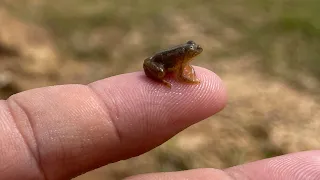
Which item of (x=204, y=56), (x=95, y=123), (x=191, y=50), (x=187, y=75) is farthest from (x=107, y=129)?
(x=204, y=56)

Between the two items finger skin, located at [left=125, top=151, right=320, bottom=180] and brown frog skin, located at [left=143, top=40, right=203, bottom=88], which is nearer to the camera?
finger skin, located at [left=125, top=151, right=320, bottom=180]

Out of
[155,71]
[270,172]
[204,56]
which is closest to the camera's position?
[270,172]

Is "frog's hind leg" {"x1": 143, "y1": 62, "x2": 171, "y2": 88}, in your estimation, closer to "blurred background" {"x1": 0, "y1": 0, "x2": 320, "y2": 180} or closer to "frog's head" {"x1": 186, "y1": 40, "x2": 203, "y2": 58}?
"frog's head" {"x1": 186, "y1": 40, "x2": 203, "y2": 58}

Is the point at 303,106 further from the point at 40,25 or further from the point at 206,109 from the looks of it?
the point at 40,25

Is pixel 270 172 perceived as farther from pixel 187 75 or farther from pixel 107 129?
pixel 107 129

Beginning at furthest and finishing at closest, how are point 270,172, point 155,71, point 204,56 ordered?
point 204,56 → point 155,71 → point 270,172

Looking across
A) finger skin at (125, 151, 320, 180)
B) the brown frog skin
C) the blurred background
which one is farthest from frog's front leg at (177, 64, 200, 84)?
the blurred background

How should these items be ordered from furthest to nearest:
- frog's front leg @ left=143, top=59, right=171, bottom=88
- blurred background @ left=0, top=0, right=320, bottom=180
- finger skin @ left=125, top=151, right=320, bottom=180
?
blurred background @ left=0, top=0, right=320, bottom=180 → frog's front leg @ left=143, top=59, right=171, bottom=88 → finger skin @ left=125, top=151, right=320, bottom=180

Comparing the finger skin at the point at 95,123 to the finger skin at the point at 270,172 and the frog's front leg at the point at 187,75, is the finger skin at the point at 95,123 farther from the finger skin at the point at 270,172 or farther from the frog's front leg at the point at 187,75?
the finger skin at the point at 270,172
